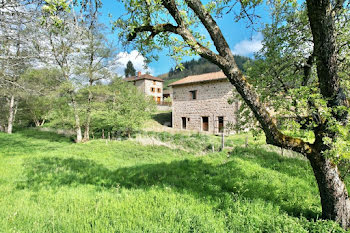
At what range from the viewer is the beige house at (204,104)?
1862 centimetres

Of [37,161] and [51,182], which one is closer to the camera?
[51,182]

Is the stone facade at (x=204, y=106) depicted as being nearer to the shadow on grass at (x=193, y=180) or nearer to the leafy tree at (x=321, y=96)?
the shadow on grass at (x=193, y=180)

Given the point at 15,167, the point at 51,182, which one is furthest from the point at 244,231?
the point at 15,167

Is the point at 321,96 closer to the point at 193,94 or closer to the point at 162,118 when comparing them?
the point at 193,94

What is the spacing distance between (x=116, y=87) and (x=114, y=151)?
8401mm

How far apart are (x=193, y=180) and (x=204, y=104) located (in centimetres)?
1534

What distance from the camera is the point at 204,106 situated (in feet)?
65.9

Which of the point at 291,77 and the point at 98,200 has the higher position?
the point at 291,77

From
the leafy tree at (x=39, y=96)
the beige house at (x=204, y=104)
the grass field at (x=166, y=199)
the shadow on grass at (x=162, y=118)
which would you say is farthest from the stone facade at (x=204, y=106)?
the leafy tree at (x=39, y=96)

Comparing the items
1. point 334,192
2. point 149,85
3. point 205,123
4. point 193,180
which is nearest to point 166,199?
point 193,180

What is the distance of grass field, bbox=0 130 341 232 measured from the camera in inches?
112

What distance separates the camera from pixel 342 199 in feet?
9.96

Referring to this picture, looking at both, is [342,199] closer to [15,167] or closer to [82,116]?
[15,167]

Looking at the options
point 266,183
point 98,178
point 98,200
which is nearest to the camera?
point 98,200
